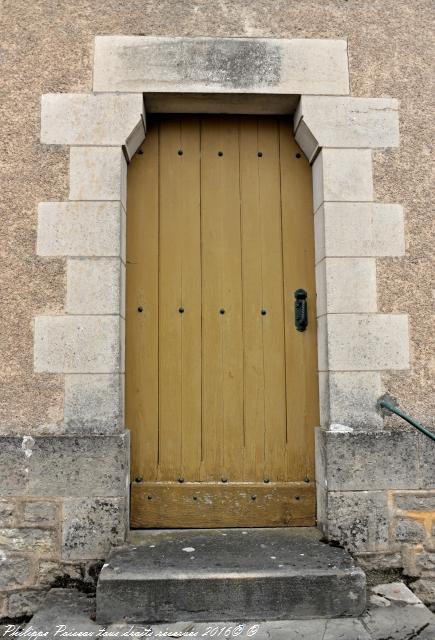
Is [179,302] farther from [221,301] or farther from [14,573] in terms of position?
[14,573]

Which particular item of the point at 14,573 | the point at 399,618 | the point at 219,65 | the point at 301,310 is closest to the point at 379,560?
the point at 399,618

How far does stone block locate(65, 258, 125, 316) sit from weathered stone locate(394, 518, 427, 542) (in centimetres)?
174

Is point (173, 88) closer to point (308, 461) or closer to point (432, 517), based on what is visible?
point (308, 461)

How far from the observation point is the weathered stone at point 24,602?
267 cm

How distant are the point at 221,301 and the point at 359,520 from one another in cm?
131

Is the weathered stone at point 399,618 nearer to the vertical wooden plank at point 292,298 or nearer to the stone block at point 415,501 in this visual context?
the stone block at point 415,501

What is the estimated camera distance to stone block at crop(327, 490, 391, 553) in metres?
2.78

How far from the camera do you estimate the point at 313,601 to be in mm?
2418

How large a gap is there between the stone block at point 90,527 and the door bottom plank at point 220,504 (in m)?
0.26

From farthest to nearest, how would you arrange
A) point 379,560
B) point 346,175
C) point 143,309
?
point 143,309 < point 346,175 < point 379,560

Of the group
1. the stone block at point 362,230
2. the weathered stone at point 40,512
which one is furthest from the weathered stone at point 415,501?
the weathered stone at point 40,512

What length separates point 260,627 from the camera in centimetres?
234

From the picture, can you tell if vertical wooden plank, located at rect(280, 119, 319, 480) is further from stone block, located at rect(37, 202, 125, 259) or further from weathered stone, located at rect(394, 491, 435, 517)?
stone block, located at rect(37, 202, 125, 259)

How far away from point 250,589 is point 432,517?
3.34ft
